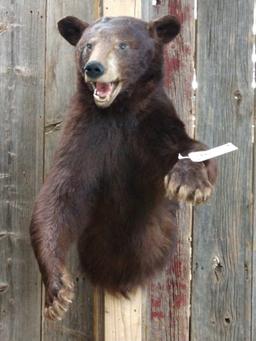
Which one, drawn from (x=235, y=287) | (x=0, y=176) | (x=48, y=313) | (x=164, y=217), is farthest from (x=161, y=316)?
(x=0, y=176)

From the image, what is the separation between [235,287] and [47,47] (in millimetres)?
1410

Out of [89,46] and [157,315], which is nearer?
[89,46]

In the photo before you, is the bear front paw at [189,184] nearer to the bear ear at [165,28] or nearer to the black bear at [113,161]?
the black bear at [113,161]

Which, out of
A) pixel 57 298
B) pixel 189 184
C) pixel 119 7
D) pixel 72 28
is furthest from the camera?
pixel 119 7

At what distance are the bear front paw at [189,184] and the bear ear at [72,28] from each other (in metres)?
0.79

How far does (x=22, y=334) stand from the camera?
3283mm

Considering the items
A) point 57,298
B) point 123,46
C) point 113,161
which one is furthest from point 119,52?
point 57,298

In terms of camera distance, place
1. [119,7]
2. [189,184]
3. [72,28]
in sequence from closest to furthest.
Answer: [189,184] < [72,28] < [119,7]

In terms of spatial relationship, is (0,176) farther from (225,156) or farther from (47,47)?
(225,156)

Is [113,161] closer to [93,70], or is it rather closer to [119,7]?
[93,70]

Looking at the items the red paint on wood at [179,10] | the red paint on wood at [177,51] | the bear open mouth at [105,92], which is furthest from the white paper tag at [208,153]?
the red paint on wood at [179,10]

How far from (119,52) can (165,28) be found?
26 cm

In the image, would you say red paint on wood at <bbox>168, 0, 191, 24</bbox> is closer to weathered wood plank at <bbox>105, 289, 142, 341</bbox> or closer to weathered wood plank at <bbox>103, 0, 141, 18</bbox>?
weathered wood plank at <bbox>103, 0, 141, 18</bbox>

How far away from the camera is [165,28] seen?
9.46ft
